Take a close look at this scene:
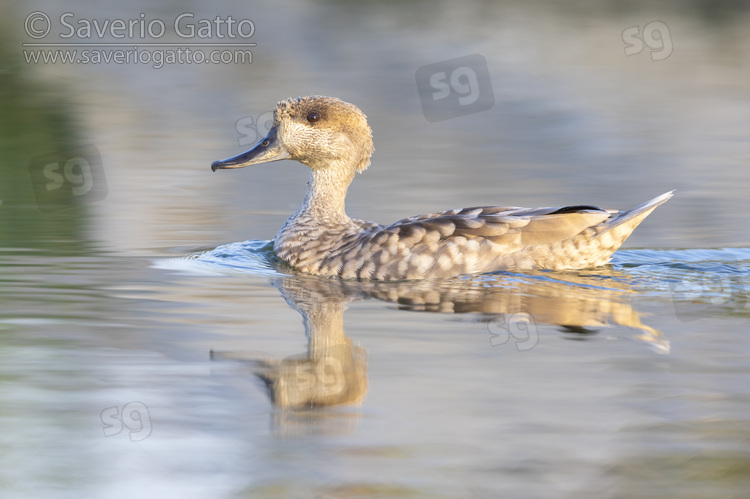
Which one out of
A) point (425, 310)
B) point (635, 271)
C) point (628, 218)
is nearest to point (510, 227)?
point (628, 218)

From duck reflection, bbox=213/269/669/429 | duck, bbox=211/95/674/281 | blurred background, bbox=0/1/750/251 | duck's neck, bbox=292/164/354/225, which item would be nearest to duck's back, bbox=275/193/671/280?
duck, bbox=211/95/674/281

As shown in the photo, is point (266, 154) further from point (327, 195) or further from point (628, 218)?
point (628, 218)

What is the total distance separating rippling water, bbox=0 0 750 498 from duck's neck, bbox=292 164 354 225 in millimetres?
515

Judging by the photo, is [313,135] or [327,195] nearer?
[313,135]

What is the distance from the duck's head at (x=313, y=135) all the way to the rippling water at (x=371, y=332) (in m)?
0.81

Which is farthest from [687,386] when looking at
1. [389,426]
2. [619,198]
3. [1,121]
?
[1,121]

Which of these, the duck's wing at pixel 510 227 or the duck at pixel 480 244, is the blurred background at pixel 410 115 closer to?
the duck at pixel 480 244

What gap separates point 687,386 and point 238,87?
17.3 meters

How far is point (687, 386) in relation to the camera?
6.25 m

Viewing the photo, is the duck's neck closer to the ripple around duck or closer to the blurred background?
the ripple around duck

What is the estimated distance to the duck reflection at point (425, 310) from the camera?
618 centimetres

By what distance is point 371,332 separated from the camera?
24.4 ft

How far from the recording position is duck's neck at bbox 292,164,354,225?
33.3 ft

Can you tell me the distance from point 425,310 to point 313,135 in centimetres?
259
